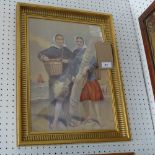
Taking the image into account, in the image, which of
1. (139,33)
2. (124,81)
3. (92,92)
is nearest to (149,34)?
(139,33)

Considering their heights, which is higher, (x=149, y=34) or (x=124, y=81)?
(x=149, y=34)

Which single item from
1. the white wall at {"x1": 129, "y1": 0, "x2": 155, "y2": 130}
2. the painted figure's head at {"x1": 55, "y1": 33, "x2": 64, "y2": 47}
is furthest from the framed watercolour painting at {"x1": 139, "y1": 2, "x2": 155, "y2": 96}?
the painted figure's head at {"x1": 55, "y1": 33, "x2": 64, "y2": 47}

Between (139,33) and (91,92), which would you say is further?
(139,33)

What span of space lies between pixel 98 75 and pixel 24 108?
0.30 meters

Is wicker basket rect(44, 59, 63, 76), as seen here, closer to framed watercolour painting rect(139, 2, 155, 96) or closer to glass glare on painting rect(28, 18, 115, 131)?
glass glare on painting rect(28, 18, 115, 131)

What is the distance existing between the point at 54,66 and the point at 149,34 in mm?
387

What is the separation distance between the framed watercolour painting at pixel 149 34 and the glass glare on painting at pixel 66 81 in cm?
17

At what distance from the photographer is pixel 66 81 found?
3.16 feet

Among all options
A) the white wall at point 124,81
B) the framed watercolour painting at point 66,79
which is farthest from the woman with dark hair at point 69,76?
the white wall at point 124,81

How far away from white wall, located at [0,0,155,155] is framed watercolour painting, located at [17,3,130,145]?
3cm

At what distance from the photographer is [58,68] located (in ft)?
3.18

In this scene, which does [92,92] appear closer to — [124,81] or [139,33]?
[124,81]

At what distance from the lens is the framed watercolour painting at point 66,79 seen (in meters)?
0.90

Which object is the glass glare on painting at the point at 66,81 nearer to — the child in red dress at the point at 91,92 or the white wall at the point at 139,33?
the child in red dress at the point at 91,92
